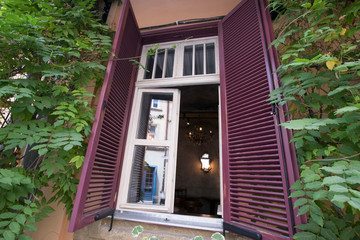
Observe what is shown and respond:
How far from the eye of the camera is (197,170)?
755 cm

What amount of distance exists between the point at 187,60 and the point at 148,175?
5.99 ft

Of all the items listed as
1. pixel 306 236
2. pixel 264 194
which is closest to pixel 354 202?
pixel 306 236

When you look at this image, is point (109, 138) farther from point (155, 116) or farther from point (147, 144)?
point (155, 116)

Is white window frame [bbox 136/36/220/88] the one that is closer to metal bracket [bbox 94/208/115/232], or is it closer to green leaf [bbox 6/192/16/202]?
metal bracket [bbox 94/208/115/232]

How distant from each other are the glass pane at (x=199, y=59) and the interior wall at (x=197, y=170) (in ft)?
14.2

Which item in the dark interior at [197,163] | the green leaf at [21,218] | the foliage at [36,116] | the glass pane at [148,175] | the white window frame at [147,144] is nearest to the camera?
the green leaf at [21,218]

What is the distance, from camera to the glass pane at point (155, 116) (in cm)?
230

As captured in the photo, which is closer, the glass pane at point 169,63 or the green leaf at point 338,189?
the green leaf at point 338,189

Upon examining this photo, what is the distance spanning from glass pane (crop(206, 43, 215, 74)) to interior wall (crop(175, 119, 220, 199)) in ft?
14.3

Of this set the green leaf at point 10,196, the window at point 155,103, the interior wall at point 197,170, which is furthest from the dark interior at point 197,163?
the green leaf at point 10,196

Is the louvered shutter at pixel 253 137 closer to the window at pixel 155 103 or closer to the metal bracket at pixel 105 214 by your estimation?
the window at pixel 155 103

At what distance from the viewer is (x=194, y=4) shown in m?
2.97

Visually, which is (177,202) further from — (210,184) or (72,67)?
(72,67)

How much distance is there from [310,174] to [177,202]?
4.80m
